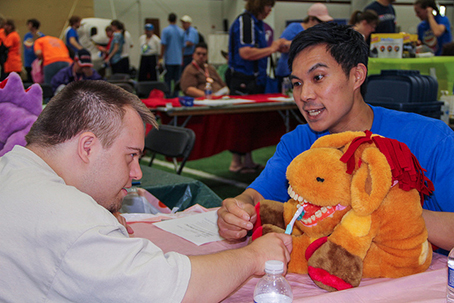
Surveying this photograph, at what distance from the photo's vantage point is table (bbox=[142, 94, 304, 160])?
4105mm

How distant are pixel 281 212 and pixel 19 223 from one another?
0.80m

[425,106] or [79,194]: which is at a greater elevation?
[79,194]

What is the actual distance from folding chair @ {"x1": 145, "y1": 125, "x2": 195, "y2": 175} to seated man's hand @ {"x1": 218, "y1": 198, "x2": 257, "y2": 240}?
139 cm

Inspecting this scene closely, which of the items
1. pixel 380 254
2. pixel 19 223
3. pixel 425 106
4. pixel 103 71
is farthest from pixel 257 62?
pixel 103 71

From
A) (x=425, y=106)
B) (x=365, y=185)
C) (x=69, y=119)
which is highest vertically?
(x=69, y=119)

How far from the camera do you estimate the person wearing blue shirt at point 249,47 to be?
461cm

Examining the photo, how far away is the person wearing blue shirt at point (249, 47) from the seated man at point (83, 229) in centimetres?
381

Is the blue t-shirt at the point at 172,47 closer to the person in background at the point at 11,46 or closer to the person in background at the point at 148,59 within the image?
the person in background at the point at 148,59

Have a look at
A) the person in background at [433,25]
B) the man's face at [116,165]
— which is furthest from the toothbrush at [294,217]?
the person in background at [433,25]

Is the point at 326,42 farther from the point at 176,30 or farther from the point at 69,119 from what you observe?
the point at 176,30

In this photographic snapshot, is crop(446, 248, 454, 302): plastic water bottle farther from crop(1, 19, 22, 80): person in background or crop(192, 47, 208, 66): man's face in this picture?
crop(1, 19, 22, 80): person in background

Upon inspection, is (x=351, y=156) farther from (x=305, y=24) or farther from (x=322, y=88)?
(x=305, y=24)

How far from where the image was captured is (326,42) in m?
1.42

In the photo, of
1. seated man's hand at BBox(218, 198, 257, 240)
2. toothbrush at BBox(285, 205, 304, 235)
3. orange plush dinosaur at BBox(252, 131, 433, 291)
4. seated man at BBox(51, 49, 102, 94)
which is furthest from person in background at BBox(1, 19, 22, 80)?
orange plush dinosaur at BBox(252, 131, 433, 291)
